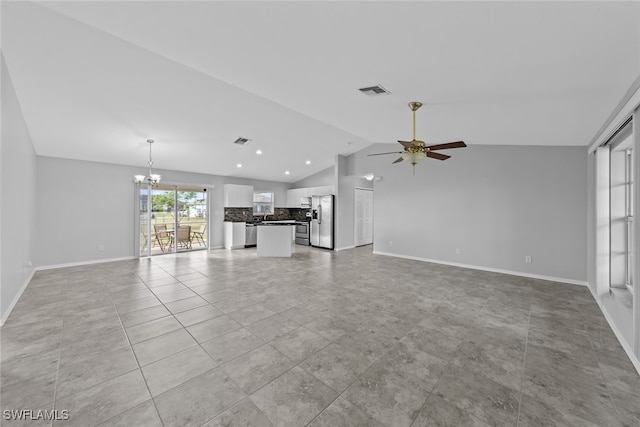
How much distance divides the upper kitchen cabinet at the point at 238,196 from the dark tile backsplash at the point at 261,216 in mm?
218

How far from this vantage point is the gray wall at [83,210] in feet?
18.0

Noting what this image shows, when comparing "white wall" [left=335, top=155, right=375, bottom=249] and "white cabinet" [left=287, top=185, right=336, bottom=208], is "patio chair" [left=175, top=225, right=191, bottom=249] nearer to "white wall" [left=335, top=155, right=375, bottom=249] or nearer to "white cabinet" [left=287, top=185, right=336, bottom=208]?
"white cabinet" [left=287, top=185, right=336, bottom=208]

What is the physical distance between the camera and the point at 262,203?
31.3 feet

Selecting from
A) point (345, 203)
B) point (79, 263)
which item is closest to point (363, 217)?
point (345, 203)

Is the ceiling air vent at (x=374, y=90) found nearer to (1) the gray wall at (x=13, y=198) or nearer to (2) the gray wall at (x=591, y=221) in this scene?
(2) the gray wall at (x=591, y=221)

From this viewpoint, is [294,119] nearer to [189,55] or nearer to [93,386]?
[189,55]

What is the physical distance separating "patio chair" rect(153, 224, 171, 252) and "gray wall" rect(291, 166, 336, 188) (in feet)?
15.8

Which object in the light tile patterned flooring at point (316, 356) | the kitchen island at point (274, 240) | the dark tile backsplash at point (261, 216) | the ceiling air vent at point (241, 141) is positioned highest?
the ceiling air vent at point (241, 141)

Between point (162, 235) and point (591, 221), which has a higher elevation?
point (591, 221)

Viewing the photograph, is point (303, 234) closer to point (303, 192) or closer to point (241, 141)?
point (303, 192)

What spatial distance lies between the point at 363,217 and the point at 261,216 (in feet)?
12.5

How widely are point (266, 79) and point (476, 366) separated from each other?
360 cm

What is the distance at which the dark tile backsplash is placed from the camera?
28.8ft

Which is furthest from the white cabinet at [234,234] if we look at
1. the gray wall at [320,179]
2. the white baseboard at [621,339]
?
the white baseboard at [621,339]
